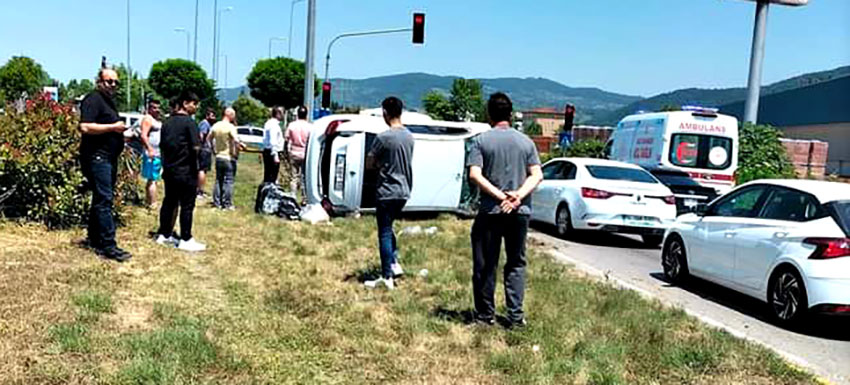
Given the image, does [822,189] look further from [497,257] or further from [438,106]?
[438,106]

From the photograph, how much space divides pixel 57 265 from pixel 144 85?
66.1m

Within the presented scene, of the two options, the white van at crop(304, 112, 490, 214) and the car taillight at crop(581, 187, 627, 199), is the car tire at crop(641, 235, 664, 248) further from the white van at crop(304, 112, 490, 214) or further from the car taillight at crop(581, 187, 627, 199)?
the white van at crop(304, 112, 490, 214)

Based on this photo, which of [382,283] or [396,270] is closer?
[382,283]

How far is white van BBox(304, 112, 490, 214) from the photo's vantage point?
41.3ft

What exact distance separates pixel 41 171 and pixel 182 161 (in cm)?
180

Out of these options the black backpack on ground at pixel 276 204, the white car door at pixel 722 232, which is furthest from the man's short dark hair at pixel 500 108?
the black backpack on ground at pixel 276 204

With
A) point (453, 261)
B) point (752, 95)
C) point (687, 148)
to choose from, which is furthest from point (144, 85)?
point (453, 261)

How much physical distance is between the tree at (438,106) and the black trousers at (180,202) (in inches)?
2607

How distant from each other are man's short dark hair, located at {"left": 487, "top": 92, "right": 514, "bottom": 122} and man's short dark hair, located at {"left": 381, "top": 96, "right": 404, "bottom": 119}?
1.50m

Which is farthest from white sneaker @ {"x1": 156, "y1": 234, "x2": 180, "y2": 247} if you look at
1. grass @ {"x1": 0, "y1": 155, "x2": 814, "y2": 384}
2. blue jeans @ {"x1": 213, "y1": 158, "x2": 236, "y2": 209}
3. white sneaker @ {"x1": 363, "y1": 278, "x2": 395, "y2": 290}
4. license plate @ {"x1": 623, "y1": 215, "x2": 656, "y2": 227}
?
license plate @ {"x1": 623, "y1": 215, "x2": 656, "y2": 227}

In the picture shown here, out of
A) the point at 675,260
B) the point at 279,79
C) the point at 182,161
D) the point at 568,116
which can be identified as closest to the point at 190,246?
the point at 182,161

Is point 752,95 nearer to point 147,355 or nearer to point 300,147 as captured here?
point 300,147

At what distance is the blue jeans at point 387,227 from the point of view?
741cm

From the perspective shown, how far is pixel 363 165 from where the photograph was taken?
12.6m
